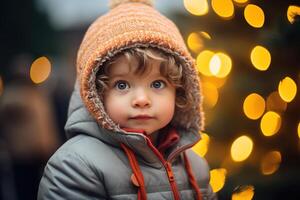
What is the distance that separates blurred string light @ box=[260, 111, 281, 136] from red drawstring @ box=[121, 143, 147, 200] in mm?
1016

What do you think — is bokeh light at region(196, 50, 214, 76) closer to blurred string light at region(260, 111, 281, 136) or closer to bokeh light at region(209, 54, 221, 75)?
bokeh light at region(209, 54, 221, 75)

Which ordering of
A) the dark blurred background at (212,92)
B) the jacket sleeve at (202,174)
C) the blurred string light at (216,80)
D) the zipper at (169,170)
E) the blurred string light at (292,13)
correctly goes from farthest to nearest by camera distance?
the blurred string light at (216,80) → the dark blurred background at (212,92) → the blurred string light at (292,13) → the jacket sleeve at (202,174) → the zipper at (169,170)

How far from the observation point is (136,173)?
184 cm

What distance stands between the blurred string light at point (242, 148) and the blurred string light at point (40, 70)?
4.21 feet

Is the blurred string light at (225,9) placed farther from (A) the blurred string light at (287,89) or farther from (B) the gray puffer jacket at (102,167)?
(B) the gray puffer jacket at (102,167)

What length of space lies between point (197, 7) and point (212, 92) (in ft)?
1.41

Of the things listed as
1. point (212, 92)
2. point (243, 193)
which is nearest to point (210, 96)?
point (212, 92)

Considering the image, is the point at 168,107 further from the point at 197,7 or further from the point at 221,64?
the point at 197,7

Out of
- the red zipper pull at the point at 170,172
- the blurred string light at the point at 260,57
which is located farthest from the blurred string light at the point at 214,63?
the red zipper pull at the point at 170,172

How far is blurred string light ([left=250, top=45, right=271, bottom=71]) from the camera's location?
2662mm

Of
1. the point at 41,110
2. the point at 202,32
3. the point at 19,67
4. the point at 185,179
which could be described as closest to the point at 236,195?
the point at 185,179

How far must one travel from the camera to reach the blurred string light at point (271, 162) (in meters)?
2.70

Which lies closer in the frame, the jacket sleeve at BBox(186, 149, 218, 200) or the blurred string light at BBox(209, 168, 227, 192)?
the jacket sleeve at BBox(186, 149, 218, 200)

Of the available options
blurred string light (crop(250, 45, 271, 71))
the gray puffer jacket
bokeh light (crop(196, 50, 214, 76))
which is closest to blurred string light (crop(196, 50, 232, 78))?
bokeh light (crop(196, 50, 214, 76))
